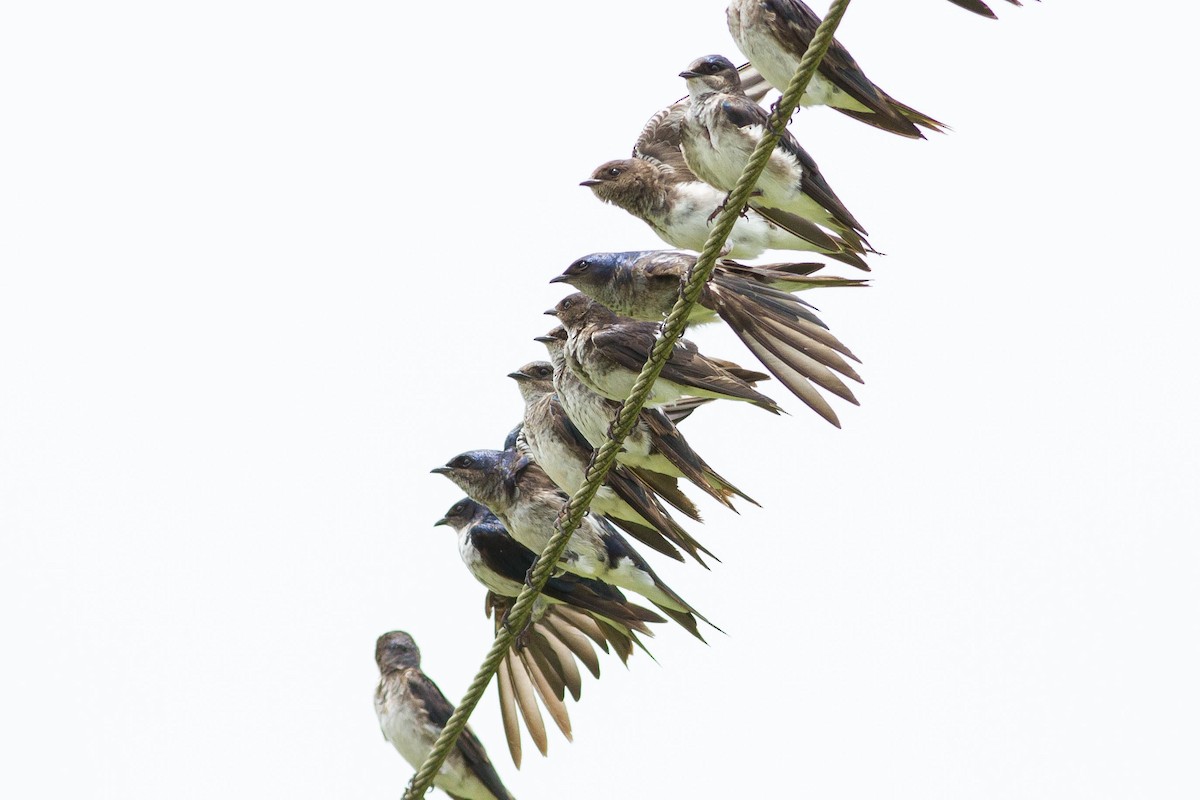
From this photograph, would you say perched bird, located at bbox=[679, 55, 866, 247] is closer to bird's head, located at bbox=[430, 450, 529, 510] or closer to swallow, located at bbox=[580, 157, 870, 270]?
swallow, located at bbox=[580, 157, 870, 270]

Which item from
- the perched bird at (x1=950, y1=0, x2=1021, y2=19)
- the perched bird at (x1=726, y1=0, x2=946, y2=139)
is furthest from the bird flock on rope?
the perched bird at (x1=950, y1=0, x2=1021, y2=19)

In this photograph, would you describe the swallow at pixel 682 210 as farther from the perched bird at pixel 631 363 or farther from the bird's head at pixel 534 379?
the bird's head at pixel 534 379

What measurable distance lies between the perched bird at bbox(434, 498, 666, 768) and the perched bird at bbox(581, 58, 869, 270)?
166 cm

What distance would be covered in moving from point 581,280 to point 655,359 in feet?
5.65

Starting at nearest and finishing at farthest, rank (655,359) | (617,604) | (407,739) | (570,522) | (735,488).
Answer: (655,359)
(570,522)
(735,488)
(617,604)
(407,739)

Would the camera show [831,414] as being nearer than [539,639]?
Yes

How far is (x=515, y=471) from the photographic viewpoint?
7.74 metres

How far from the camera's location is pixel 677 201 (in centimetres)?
719

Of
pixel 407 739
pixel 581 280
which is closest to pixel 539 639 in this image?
pixel 407 739

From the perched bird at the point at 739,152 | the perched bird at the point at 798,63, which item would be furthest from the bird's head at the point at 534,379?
the perched bird at the point at 798,63

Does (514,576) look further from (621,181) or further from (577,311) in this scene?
(621,181)

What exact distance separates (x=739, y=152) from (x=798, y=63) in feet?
1.37

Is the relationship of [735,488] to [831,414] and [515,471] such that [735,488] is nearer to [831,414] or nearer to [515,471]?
[831,414]

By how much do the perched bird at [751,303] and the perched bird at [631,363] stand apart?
119mm
